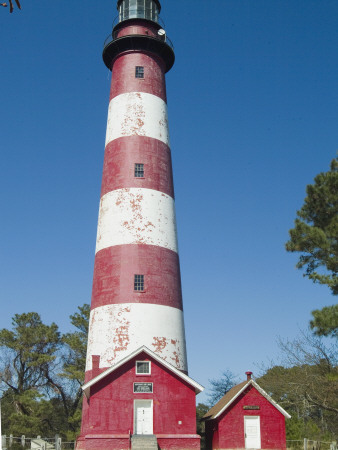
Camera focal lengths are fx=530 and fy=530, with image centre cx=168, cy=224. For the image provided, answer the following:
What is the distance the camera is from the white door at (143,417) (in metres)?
20.1

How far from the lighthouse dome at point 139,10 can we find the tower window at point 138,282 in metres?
14.0

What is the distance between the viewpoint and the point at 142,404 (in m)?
20.3

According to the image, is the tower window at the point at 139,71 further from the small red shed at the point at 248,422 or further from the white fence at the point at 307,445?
the white fence at the point at 307,445

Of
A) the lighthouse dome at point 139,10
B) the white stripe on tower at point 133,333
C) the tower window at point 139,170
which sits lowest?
the white stripe on tower at point 133,333

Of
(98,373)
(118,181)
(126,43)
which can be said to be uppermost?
(126,43)

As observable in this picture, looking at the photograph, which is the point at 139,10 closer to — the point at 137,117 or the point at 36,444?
the point at 137,117

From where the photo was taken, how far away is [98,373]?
2116 cm

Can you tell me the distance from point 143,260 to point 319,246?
24.1 feet

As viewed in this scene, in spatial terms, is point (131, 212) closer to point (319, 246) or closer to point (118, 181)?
point (118, 181)

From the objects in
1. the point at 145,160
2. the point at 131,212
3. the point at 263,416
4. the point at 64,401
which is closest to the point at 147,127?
the point at 145,160

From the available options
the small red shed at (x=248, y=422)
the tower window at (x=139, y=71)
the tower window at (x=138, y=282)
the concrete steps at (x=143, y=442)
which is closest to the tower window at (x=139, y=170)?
the tower window at (x=138, y=282)

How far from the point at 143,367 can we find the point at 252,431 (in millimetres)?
5693

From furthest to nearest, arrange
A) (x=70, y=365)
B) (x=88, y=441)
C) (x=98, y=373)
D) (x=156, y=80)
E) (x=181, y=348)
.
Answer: (x=70, y=365)
(x=156, y=80)
(x=181, y=348)
(x=98, y=373)
(x=88, y=441)

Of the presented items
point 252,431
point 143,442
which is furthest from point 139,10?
point 252,431
